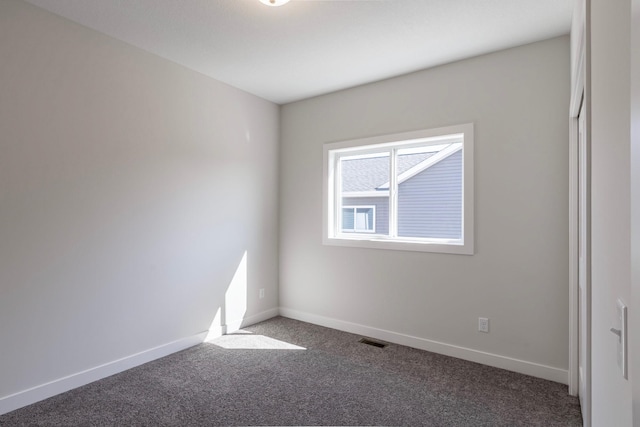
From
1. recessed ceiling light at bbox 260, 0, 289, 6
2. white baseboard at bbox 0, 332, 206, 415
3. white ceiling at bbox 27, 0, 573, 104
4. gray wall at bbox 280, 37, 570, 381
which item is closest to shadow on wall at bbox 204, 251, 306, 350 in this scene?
white baseboard at bbox 0, 332, 206, 415

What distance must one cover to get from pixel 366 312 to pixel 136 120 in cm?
287

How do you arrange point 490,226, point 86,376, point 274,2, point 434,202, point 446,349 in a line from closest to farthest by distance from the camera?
point 274,2 < point 86,376 < point 490,226 < point 446,349 < point 434,202

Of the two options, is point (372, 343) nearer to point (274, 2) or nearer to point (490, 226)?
point (490, 226)

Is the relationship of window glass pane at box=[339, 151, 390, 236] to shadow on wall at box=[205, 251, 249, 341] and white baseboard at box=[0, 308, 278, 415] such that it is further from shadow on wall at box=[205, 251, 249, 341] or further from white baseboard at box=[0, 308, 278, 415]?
white baseboard at box=[0, 308, 278, 415]

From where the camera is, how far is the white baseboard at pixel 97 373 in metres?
2.30

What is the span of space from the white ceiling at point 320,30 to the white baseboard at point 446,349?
2.61 meters

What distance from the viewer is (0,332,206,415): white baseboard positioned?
2297mm

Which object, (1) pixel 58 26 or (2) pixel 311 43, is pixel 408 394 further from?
(1) pixel 58 26

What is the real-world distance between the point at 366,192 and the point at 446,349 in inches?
69.9

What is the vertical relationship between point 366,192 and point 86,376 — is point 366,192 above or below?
above

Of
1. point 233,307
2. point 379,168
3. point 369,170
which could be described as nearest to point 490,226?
point 379,168

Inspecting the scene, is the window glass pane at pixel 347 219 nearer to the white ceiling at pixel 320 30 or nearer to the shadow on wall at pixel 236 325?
the shadow on wall at pixel 236 325

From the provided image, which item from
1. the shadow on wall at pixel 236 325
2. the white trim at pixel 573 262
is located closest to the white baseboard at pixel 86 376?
the shadow on wall at pixel 236 325

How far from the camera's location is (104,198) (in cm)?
277
